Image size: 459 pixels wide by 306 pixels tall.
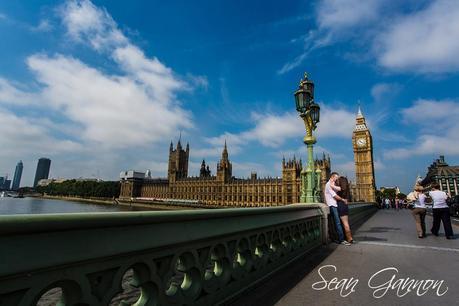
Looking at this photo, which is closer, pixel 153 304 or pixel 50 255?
pixel 50 255

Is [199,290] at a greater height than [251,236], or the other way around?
[251,236]

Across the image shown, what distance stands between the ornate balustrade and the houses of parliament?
79.7 metres

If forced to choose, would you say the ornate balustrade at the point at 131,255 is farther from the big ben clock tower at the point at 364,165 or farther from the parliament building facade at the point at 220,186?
the big ben clock tower at the point at 364,165

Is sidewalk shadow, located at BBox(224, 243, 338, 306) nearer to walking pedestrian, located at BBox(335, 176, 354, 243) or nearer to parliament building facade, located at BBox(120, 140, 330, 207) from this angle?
walking pedestrian, located at BBox(335, 176, 354, 243)

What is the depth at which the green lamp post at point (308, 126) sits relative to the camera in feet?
31.0

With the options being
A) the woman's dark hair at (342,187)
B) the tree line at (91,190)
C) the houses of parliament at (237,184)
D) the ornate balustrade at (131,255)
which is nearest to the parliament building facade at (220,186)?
the houses of parliament at (237,184)

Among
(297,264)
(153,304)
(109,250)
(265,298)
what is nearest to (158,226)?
(109,250)

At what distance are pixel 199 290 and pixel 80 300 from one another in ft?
4.61

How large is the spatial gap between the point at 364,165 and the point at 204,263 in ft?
343

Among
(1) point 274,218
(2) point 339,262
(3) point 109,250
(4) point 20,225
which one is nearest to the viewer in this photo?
(4) point 20,225

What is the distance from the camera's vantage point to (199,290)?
9.76ft

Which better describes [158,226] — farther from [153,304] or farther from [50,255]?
[50,255]

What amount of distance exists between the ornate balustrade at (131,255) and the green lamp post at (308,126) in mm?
5377

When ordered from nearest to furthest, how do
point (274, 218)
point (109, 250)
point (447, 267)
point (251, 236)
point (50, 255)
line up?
1. point (50, 255)
2. point (109, 250)
3. point (251, 236)
4. point (274, 218)
5. point (447, 267)
